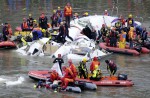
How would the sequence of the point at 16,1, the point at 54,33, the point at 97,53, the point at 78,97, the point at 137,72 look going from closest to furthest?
the point at 78,97
the point at 137,72
the point at 97,53
the point at 54,33
the point at 16,1

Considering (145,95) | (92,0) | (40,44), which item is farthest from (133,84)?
(92,0)

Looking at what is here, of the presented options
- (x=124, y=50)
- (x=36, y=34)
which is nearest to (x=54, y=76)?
(x=124, y=50)

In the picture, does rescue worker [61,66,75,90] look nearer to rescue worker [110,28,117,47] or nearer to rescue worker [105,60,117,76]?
rescue worker [105,60,117,76]

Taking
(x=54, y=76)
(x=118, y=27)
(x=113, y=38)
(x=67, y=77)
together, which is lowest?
(x=54, y=76)

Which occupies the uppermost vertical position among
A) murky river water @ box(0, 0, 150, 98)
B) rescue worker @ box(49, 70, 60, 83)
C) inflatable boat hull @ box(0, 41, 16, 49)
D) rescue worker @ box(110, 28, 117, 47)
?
rescue worker @ box(110, 28, 117, 47)

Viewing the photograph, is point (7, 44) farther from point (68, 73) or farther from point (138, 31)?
point (68, 73)

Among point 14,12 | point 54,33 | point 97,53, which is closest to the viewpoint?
point 97,53

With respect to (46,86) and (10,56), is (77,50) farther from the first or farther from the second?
(46,86)

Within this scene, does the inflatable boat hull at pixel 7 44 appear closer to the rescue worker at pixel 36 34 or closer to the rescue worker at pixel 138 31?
the rescue worker at pixel 36 34

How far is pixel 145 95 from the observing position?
21.5 meters

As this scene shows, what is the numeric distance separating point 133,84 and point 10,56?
32.0 feet

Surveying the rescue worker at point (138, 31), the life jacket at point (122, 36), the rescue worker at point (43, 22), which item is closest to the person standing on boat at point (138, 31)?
the rescue worker at point (138, 31)

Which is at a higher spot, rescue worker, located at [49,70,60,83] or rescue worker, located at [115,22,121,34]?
rescue worker, located at [115,22,121,34]

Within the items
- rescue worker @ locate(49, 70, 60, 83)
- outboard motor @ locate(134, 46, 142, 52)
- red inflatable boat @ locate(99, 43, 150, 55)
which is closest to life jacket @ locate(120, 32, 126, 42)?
red inflatable boat @ locate(99, 43, 150, 55)
